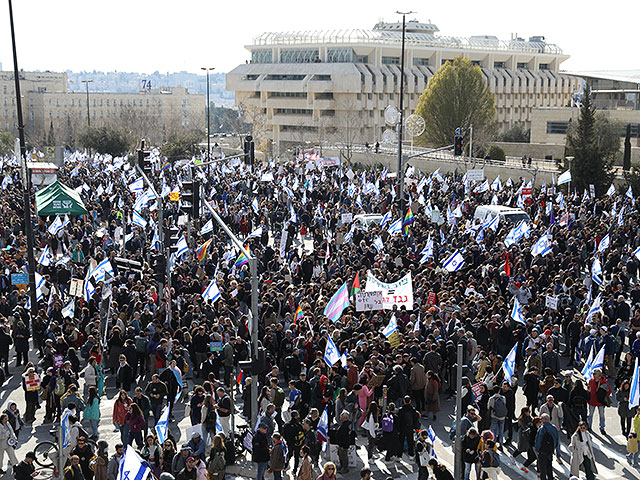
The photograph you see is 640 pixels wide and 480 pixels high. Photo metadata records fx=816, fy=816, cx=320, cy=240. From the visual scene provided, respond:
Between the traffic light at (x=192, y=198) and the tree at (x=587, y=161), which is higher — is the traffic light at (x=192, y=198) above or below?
above

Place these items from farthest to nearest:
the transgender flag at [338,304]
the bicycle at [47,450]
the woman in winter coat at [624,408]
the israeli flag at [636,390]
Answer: the transgender flag at [338,304], the woman in winter coat at [624,408], the israeli flag at [636,390], the bicycle at [47,450]

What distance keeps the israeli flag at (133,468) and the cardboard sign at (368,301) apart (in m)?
8.80

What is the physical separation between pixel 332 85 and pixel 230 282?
3018 inches

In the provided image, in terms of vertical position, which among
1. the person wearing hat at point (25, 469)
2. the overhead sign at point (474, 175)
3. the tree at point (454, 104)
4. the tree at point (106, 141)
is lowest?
the tree at point (106, 141)

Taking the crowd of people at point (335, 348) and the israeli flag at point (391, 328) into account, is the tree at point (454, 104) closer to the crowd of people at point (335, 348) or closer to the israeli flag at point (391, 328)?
the crowd of people at point (335, 348)

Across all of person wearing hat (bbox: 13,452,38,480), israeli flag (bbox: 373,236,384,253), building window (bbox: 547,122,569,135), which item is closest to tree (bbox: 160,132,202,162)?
building window (bbox: 547,122,569,135)

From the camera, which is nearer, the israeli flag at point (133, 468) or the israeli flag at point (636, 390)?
the israeli flag at point (133, 468)

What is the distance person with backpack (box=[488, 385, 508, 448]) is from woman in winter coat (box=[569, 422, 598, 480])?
149 cm

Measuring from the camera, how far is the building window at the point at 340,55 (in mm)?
98875

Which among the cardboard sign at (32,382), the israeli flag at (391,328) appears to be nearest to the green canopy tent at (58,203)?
the cardboard sign at (32,382)

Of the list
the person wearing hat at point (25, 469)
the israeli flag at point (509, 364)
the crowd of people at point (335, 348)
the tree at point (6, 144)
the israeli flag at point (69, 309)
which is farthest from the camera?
the tree at point (6, 144)

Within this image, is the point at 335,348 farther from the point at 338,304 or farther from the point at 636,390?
the point at 636,390

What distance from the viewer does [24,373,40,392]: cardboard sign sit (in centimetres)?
1530

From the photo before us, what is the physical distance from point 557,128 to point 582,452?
205ft
